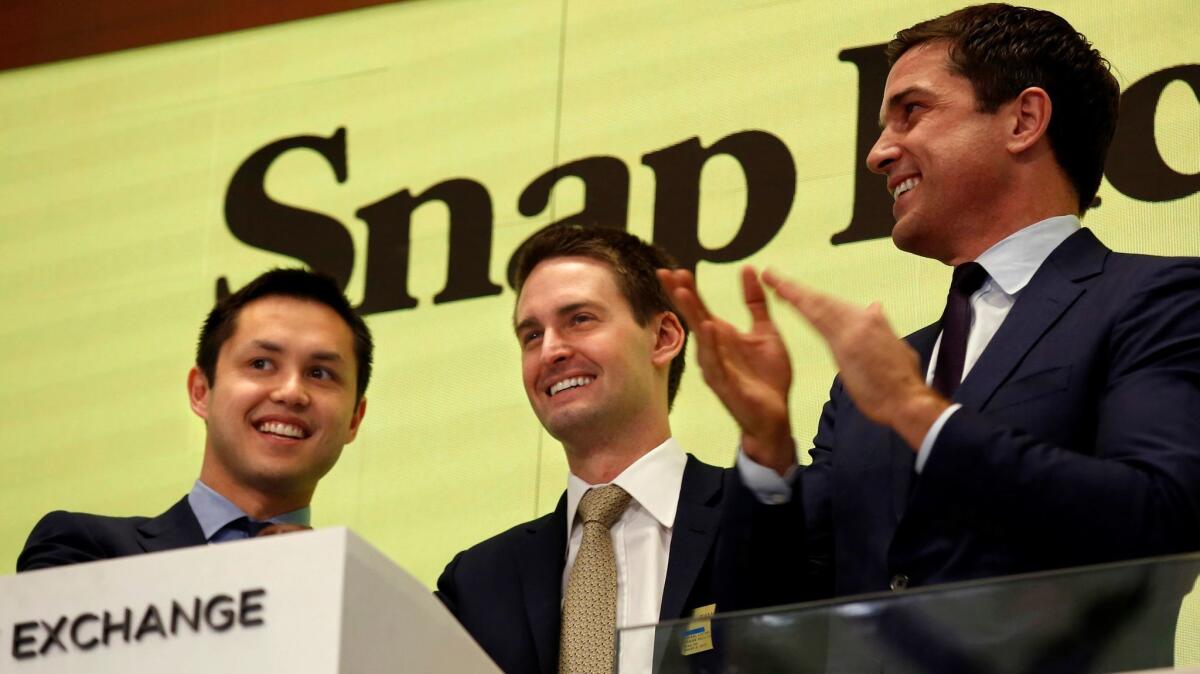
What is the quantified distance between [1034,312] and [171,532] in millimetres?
1446

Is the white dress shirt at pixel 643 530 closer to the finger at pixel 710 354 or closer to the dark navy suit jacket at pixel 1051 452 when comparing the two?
the dark navy suit jacket at pixel 1051 452

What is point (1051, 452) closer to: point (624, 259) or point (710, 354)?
point (710, 354)

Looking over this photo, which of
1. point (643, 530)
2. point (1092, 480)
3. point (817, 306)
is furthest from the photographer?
point (643, 530)

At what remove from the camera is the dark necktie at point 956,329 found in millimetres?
2203

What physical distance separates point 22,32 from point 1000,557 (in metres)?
3.47

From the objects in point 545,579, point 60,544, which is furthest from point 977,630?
point 60,544

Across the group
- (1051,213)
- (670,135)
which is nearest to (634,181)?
(670,135)

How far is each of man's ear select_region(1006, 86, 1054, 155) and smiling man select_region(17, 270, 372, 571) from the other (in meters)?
1.23

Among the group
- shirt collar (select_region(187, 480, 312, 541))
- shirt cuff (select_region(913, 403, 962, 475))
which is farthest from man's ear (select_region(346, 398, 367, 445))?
shirt cuff (select_region(913, 403, 962, 475))

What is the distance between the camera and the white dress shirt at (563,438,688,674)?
2607mm

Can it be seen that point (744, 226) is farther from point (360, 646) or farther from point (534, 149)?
point (360, 646)

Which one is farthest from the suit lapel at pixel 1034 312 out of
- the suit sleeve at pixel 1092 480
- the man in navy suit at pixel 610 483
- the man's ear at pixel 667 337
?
the man's ear at pixel 667 337

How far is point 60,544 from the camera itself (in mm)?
2754

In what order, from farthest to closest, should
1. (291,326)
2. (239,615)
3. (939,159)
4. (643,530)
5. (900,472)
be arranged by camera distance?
(291,326), (643,530), (939,159), (900,472), (239,615)
